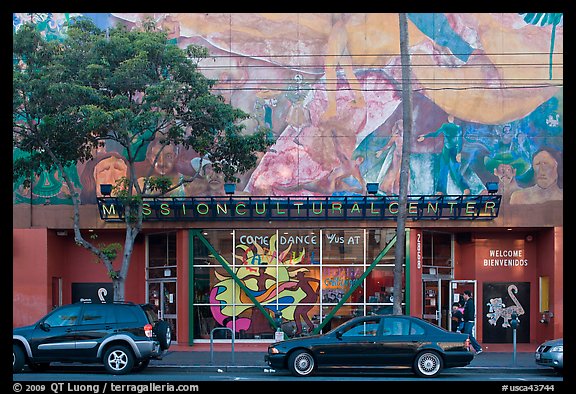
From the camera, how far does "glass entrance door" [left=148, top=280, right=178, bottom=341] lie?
1019 inches

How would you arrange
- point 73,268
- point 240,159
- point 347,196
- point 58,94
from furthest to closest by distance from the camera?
point 73,268 → point 347,196 → point 240,159 → point 58,94

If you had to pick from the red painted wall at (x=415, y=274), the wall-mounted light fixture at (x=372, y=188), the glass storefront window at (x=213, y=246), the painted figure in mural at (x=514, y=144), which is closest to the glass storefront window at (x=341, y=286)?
the red painted wall at (x=415, y=274)

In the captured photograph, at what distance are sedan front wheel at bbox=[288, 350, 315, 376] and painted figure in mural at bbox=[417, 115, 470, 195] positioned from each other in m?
9.00

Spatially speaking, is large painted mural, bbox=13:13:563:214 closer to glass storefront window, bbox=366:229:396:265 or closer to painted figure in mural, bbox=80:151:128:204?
painted figure in mural, bbox=80:151:128:204

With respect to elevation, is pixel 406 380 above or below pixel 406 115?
below

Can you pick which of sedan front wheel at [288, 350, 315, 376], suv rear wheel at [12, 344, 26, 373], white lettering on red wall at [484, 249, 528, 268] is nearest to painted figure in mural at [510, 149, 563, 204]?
white lettering on red wall at [484, 249, 528, 268]

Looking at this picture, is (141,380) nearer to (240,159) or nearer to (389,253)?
(240,159)

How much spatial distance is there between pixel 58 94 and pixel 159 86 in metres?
2.53

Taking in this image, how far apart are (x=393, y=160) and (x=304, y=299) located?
518 centimetres

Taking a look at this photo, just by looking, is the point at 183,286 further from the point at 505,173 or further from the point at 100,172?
the point at 505,173

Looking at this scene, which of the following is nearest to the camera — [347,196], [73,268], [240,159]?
[240,159]

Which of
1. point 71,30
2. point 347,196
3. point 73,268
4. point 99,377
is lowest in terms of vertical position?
point 99,377

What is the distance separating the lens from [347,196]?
24.3 meters

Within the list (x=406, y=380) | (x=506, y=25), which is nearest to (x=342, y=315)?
(x=406, y=380)
